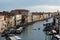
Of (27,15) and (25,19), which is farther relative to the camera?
(27,15)

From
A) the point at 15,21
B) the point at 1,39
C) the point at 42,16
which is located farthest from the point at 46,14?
the point at 1,39

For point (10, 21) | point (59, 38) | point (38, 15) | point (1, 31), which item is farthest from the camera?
point (38, 15)

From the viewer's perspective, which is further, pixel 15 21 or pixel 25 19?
pixel 25 19

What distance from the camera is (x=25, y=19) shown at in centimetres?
5122

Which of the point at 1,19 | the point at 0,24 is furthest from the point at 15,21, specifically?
the point at 0,24

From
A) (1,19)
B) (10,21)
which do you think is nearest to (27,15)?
(10,21)

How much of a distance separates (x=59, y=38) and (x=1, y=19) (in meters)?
15.9

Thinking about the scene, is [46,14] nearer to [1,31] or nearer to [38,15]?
[38,15]

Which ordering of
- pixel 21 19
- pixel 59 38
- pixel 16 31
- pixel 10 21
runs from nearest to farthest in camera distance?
pixel 59 38, pixel 16 31, pixel 10 21, pixel 21 19

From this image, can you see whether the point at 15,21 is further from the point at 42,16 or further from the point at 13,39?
the point at 42,16

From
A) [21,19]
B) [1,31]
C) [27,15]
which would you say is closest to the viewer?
[1,31]

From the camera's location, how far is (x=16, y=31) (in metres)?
32.2

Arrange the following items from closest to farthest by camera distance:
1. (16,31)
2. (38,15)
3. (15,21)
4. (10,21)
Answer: (16,31), (10,21), (15,21), (38,15)

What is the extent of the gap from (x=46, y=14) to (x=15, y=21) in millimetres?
33970
